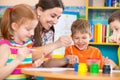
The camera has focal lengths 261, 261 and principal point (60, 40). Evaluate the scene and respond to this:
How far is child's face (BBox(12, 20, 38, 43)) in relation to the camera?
1.43m

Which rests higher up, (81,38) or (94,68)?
(81,38)

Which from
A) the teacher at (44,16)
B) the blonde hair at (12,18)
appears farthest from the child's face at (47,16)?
the blonde hair at (12,18)

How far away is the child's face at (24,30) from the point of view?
1.43m

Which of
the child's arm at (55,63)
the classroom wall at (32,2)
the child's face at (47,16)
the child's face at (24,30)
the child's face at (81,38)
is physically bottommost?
the child's arm at (55,63)

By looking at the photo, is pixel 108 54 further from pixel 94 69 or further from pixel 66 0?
pixel 94 69

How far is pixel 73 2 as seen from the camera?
3055 millimetres

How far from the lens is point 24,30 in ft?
4.68

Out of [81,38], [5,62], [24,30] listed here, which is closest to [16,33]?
[24,30]

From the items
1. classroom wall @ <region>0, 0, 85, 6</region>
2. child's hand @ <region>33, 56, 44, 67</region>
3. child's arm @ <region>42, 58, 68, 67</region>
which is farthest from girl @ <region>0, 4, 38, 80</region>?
classroom wall @ <region>0, 0, 85, 6</region>

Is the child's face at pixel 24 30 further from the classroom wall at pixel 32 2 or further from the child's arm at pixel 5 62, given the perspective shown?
the classroom wall at pixel 32 2

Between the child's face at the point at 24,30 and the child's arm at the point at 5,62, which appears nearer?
the child's arm at the point at 5,62

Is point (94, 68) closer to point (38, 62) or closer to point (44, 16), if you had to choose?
point (38, 62)

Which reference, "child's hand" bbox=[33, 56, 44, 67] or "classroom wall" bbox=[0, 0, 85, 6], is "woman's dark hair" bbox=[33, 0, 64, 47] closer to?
"child's hand" bbox=[33, 56, 44, 67]

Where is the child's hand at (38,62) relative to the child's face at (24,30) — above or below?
below
